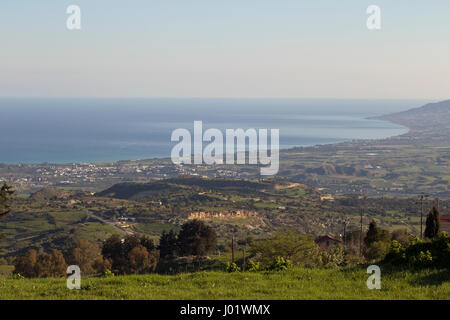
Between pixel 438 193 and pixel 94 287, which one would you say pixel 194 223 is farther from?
pixel 438 193

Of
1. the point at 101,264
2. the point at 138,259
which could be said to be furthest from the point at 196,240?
the point at 101,264

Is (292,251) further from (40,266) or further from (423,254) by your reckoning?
(40,266)

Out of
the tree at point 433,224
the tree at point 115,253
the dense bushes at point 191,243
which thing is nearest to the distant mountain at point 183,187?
the dense bushes at point 191,243

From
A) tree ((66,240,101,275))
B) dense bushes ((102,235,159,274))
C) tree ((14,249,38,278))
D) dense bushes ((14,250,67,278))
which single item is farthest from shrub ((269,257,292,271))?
tree ((66,240,101,275))

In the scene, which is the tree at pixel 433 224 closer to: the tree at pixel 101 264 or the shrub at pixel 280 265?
the shrub at pixel 280 265

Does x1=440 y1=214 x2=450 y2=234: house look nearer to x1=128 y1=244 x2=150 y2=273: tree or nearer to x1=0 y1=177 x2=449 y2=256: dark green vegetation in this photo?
x1=0 y1=177 x2=449 y2=256: dark green vegetation

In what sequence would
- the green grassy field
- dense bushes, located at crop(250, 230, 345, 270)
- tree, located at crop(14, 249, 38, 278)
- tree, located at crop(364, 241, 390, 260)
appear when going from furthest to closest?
tree, located at crop(14, 249, 38, 278) < tree, located at crop(364, 241, 390, 260) < dense bushes, located at crop(250, 230, 345, 270) < the green grassy field
